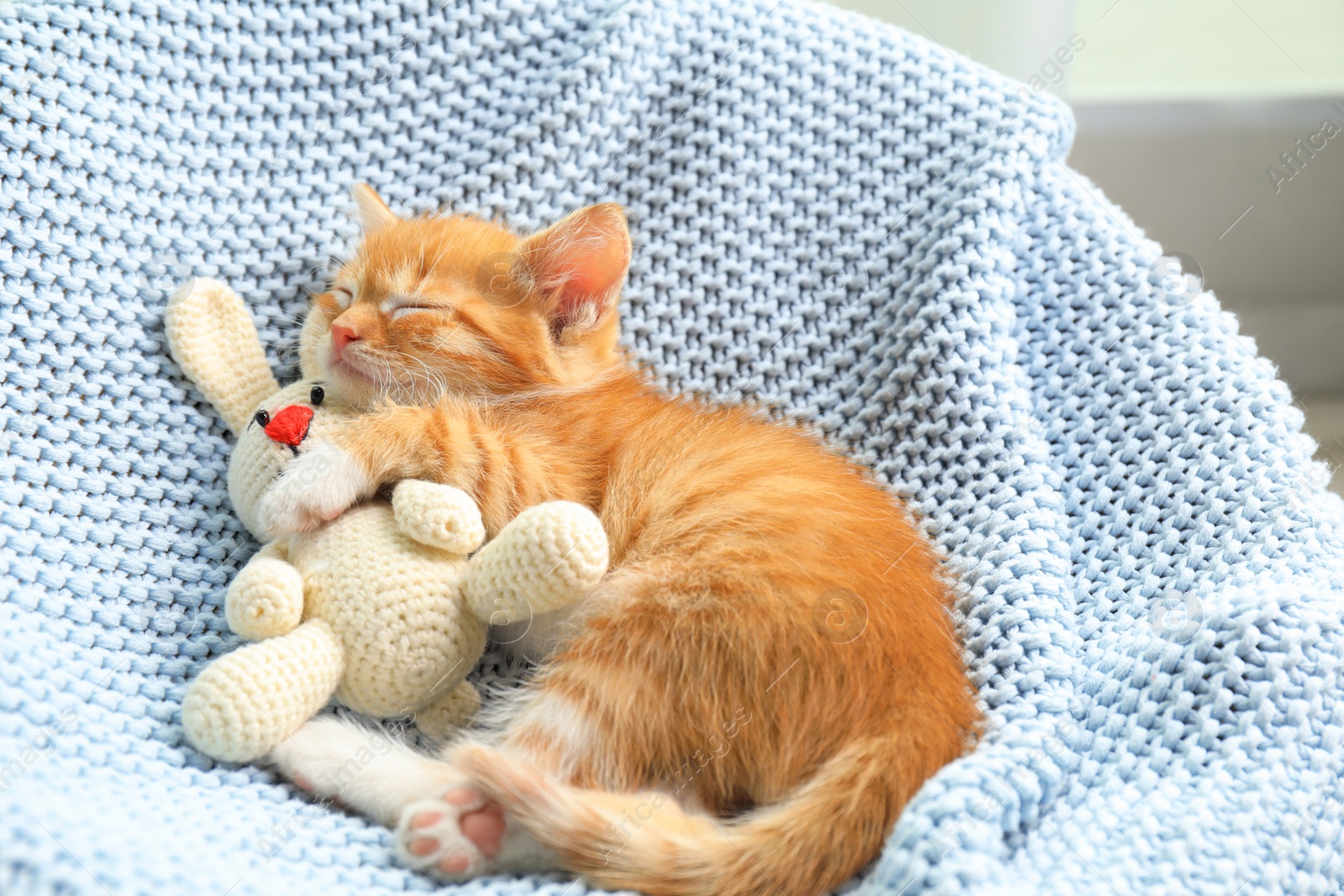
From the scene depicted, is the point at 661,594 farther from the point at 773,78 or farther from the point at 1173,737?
the point at 773,78

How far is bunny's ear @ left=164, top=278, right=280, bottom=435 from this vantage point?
1.29 m

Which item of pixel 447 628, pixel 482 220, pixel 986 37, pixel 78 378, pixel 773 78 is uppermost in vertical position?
pixel 986 37

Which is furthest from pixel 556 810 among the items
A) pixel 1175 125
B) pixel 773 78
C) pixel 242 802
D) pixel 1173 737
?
pixel 1175 125

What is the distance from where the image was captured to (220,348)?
1.32 metres

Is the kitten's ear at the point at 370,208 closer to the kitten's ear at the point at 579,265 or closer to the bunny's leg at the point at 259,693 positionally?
the kitten's ear at the point at 579,265

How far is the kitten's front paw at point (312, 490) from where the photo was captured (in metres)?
1.12

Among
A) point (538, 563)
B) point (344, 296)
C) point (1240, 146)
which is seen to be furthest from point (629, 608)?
point (1240, 146)

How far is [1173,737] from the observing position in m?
1.09

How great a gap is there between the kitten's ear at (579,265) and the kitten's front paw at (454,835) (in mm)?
614

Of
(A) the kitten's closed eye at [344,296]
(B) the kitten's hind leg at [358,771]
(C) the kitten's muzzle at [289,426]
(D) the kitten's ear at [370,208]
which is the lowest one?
(B) the kitten's hind leg at [358,771]

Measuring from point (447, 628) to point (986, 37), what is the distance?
1.59m

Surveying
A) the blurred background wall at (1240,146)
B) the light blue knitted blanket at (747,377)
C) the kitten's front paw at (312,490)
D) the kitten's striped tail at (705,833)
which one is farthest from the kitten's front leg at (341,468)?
the blurred background wall at (1240,146)

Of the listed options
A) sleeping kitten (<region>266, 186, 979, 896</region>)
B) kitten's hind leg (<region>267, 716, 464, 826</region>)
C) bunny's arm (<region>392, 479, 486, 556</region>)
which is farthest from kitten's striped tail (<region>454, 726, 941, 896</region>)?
bunny's arm (<region>392, 479, 486, 556</region>)

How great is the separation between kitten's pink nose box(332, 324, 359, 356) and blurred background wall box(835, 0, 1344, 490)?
1.41 meters
